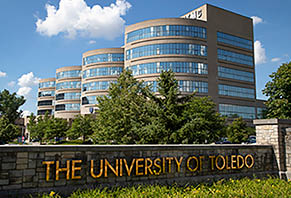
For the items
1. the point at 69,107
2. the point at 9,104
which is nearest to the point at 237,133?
the point at 9,104

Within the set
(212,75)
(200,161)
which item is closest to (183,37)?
(212,75)

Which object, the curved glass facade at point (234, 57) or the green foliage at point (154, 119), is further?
the curved glass facade at point (234, 57)

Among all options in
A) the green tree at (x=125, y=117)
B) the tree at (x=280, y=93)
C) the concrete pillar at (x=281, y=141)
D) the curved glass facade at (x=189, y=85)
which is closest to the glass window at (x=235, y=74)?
the curved glass facade at (x=189, y=85)

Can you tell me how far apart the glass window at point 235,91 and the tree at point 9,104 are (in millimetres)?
50616

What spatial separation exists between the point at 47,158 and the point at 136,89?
20776 mm

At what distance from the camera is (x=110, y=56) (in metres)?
75.4

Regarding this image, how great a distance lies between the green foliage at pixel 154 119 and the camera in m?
22.0

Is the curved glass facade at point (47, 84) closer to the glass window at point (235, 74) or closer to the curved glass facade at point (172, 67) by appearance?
the curved glass facade at point (172, 67)

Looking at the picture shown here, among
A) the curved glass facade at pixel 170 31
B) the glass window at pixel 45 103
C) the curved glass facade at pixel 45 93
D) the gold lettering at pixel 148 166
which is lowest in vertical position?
the gold lettering at pixel 148 166

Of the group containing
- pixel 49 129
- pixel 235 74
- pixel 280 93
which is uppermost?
pixel 235 74

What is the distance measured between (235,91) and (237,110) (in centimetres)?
481

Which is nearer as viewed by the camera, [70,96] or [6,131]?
[6,131]

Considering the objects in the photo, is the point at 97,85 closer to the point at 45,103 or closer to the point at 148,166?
the point at 45,103

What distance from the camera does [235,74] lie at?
2726 inches
